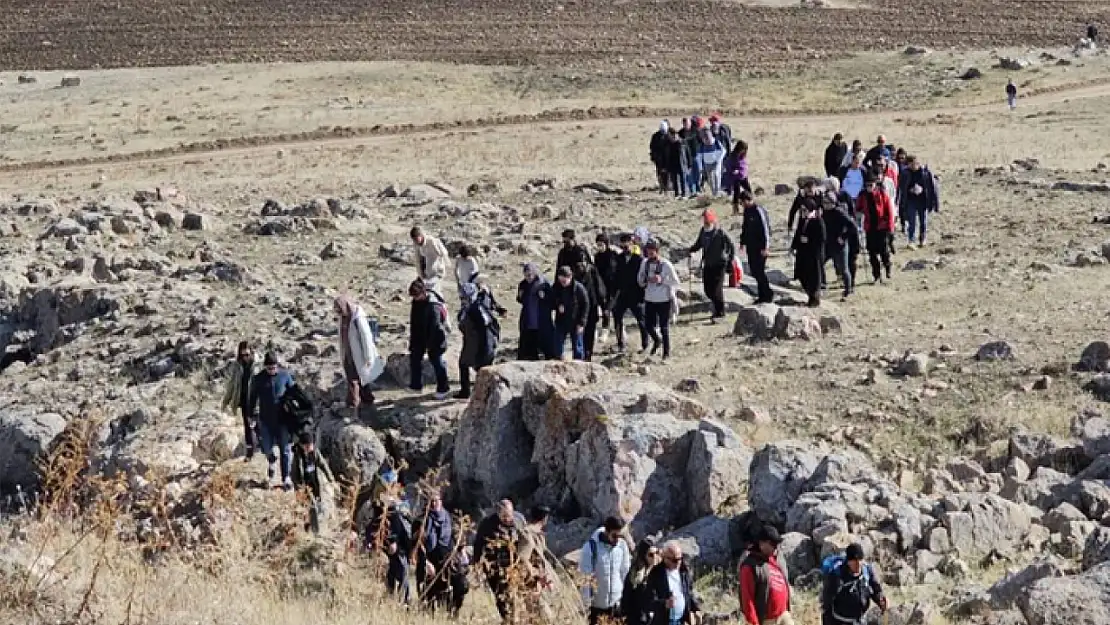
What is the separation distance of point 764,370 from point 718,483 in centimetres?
340

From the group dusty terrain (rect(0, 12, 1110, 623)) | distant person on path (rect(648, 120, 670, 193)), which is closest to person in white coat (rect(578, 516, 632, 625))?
dusty terrain (rect(0, 12, 1110, 623))

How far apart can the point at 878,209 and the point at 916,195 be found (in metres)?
2.48

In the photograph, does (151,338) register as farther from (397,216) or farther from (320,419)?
(397,216)

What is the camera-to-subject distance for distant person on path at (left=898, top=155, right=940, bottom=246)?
2069cm

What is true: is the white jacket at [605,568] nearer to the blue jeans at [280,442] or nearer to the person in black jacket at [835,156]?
the blue jeans at [280,442]

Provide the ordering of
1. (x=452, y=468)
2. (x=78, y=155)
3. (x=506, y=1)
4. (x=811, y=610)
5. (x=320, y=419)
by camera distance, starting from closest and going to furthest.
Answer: (x=811, y=610)
(x=452, y=468)
(x=320, y=419)
(x=78, y=155)
(x=506, y=1)

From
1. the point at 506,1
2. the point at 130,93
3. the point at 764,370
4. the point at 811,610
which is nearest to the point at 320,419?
the point at 764,370

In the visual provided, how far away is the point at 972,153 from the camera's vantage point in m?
33.5

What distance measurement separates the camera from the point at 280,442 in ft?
42.8

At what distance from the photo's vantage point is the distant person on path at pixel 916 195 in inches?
814

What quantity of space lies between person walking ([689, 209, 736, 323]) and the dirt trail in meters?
24.5

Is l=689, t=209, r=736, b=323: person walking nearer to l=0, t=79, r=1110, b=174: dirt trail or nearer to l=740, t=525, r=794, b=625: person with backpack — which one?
l=740, t=525, r=794, b=625: person with backpack

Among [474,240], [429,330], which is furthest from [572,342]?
[474,240]

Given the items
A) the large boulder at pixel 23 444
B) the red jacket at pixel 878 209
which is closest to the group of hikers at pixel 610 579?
the large boulder at pixel 23 444
